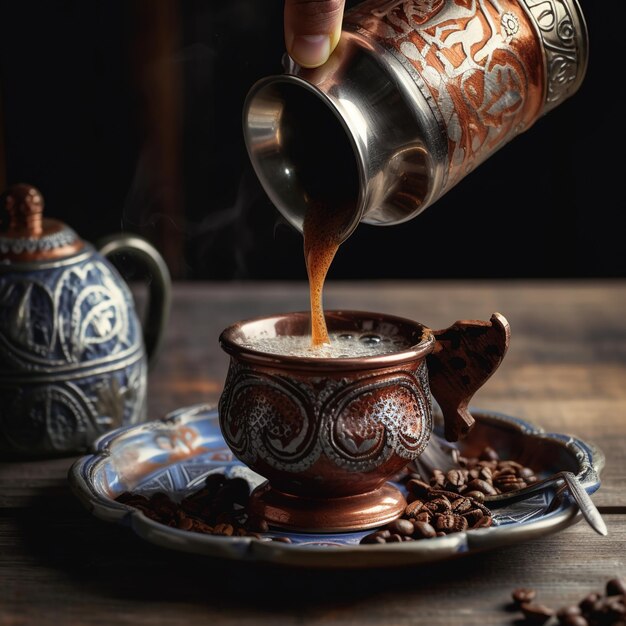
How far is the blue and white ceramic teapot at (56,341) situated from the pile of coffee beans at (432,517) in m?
0.49

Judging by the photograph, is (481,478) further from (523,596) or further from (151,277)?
(151,277)

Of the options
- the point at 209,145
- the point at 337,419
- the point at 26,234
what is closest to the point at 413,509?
the point at 337,419

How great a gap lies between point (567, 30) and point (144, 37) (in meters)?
2.32

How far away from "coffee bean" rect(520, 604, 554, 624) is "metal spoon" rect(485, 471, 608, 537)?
0.38 ft

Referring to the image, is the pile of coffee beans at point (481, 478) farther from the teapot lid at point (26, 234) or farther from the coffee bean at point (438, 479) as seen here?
the teapot lid at point (26, 234)

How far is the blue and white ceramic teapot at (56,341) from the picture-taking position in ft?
4.45

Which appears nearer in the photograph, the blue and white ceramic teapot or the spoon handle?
the spoon handle

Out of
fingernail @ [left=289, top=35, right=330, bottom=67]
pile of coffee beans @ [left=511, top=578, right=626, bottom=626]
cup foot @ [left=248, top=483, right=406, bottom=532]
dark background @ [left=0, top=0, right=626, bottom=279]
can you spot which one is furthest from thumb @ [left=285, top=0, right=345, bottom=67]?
dark background @ [left=0, top=0, right=626, bottom=279]

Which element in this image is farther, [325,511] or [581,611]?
[325,511]

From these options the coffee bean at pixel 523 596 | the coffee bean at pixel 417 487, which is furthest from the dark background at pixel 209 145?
the coffee bean at pixel 523 596

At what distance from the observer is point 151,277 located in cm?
157

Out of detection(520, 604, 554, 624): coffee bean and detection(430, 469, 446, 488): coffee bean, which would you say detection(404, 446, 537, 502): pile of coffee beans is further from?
detection(520, 604, 554, 624): coffee bean

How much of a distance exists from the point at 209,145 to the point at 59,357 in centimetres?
217

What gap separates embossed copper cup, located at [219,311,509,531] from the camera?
1065 mm
